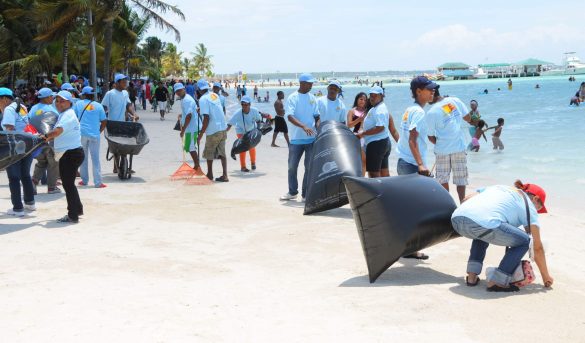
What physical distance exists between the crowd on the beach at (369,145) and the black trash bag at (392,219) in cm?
24

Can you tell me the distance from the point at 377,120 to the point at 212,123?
3460 mm

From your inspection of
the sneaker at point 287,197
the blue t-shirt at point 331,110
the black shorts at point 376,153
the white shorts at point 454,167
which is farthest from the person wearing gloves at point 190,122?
the white shorts at point 454,167

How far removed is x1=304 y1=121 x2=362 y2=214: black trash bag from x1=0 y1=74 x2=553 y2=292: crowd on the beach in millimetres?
418

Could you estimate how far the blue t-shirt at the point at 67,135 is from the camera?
25.3ft

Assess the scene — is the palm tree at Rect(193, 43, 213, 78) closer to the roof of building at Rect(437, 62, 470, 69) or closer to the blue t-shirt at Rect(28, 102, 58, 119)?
the roof of building at Rect(437, 62, 470, 69)

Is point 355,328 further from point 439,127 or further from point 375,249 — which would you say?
point 439,127

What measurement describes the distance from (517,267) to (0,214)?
19.8 feet

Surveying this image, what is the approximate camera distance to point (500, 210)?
516 cm

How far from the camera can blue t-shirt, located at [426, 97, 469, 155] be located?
7.27 m

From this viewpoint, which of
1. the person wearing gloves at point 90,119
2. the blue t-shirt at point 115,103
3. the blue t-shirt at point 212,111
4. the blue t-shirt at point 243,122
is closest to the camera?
the person wearing gloves at point 90,119

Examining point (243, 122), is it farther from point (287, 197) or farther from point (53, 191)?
point (53, 191)

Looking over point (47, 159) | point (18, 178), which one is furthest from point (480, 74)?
point (18, 178)

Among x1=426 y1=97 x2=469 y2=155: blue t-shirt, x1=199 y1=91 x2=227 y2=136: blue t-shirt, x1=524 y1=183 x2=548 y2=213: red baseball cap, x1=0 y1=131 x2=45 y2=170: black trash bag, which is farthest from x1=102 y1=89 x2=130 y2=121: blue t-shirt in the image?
x1=524 y1=183 x2=548 y2=213: red baseball cap

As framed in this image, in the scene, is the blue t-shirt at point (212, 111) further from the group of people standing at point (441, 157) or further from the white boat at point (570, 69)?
the white boat at point (570, 69)
